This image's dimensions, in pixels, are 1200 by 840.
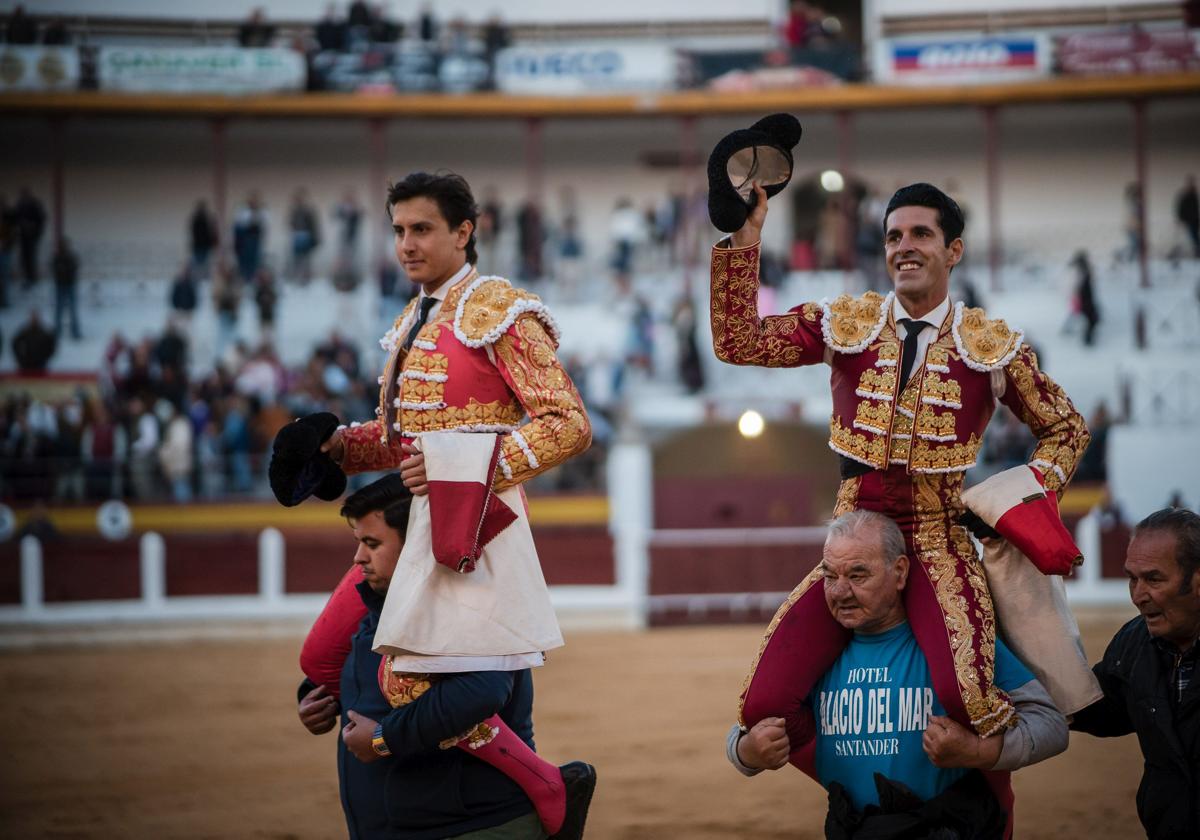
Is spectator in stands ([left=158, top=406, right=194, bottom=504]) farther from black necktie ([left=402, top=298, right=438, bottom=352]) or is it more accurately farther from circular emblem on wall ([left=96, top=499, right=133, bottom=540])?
black necktie ([left=402, top=298, right=438, bottom=352])

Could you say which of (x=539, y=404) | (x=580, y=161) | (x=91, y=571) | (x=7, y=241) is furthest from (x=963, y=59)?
(x=539, y=404)

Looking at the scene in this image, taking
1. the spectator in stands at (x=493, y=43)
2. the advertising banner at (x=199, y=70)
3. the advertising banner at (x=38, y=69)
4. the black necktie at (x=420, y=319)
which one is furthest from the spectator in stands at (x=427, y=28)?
the black necktie at (x=420, y=319)

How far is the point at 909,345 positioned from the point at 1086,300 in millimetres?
13321

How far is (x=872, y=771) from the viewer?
2713mm

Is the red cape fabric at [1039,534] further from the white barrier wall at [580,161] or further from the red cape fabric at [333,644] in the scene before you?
the white barrier wall at [580,161]

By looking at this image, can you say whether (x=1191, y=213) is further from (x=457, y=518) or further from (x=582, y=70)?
(x=457, y=518)

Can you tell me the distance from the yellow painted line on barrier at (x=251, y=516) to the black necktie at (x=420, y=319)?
9.53 m

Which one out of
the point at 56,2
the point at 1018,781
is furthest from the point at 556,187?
the point at 1018,781

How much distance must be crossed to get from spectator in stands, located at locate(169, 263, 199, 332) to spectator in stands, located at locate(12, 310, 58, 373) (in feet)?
4.64

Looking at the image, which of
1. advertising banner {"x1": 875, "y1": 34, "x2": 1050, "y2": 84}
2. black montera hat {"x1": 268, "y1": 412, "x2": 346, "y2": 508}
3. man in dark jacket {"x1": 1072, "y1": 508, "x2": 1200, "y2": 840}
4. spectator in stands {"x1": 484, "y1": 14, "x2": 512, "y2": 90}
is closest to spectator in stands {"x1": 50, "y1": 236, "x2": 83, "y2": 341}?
spectator in stands {"x1": 484, "y1": 14, "x2": 512, "y2": 90}

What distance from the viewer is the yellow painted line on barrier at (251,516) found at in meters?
12.3

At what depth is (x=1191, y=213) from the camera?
1639cm

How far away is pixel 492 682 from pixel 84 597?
9.87 meters

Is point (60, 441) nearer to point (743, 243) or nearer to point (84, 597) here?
point (84, 597)
